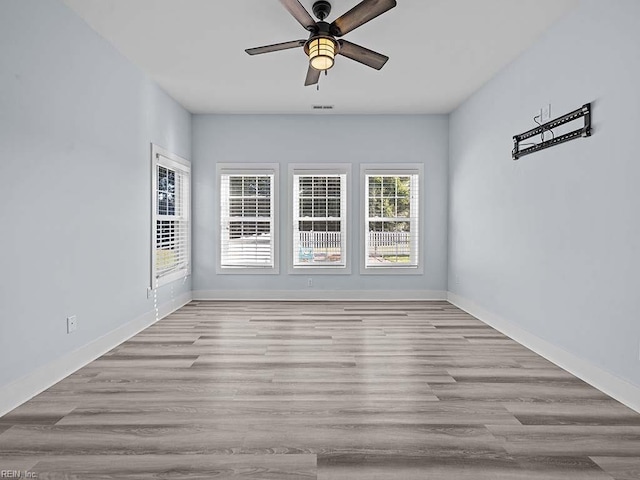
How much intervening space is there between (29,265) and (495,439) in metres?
3.11

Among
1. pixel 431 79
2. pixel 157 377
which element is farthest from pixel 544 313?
pixel 157 377

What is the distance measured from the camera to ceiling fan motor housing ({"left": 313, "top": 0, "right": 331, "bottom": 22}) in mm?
3262

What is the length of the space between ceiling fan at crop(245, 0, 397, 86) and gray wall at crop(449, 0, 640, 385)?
1544mm

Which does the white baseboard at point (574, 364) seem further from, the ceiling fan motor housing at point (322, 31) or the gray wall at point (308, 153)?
the ceiling fan motor housing at point (322, 31)

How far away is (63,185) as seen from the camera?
3273 mm

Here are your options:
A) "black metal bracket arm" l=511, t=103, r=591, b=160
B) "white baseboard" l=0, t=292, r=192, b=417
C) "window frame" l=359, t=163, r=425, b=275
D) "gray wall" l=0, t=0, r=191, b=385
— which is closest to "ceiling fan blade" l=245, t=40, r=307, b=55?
"gray wall" l=0, t=0, r=191, b=385

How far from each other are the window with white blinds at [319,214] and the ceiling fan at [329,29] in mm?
3136

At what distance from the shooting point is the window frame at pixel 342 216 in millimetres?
6625

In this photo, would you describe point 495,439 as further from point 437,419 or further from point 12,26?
point 12,26

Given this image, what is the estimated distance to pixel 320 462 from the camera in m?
2.09

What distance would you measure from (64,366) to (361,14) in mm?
3381

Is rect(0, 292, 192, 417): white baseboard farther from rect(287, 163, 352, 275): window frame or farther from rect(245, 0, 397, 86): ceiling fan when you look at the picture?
rect(245, 0, 397, 86): ceiling fan

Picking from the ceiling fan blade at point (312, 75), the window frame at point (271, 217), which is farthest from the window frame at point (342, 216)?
the ceiling fan blade at point (312, 75)

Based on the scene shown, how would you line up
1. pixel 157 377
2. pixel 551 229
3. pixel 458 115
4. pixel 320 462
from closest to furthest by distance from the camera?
pixel 320 462
pixel 157 377
pixel 551 229
pixel 458 115
